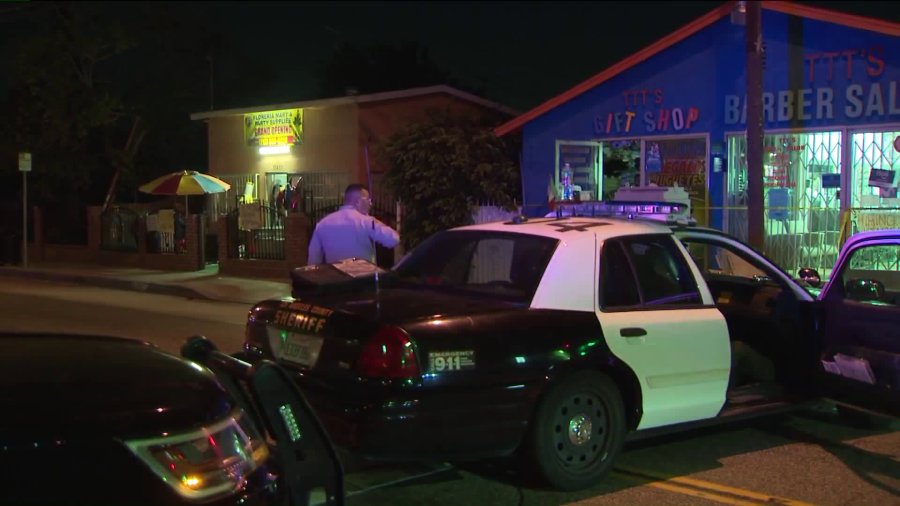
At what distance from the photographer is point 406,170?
17.5 m

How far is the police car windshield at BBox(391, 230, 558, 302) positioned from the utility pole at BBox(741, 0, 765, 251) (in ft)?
16.2

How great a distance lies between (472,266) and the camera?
655cm

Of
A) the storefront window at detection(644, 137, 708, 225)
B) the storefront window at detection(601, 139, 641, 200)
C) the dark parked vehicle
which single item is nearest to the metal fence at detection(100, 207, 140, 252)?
the storefront window at detection(601, 139, 641, 200)

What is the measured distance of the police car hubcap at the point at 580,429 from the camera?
17.8 ft

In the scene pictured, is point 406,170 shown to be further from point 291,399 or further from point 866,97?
point 291,399

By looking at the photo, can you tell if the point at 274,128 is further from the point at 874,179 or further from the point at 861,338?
the point at 861,338

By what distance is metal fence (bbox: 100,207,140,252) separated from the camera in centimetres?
2336

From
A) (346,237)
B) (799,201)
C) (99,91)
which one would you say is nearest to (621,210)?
(346,237)

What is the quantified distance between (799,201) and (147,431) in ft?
44.5

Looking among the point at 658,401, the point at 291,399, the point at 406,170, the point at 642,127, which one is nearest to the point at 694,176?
the point at 642,127

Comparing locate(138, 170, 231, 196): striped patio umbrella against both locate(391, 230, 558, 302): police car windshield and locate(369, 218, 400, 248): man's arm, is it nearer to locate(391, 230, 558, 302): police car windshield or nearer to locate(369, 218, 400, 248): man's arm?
locate(369, 218, 400, 248): man's arm

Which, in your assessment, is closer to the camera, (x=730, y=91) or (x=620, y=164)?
(x=730, y=91)

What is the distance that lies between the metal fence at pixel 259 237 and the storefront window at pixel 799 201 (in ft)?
31.1

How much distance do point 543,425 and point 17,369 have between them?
9.76 feet
